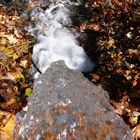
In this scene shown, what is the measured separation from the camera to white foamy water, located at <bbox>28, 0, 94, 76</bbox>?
4.96 meters

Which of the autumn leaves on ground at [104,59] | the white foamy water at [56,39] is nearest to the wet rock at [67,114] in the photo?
the autumn leaves on ground at [104,59]

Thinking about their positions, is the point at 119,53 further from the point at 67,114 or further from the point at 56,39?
the point at 67,114

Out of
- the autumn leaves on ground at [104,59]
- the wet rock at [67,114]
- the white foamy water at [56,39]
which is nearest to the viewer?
the wet rock at [67,114]

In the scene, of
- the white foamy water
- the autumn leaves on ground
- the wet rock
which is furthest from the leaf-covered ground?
the wet rock

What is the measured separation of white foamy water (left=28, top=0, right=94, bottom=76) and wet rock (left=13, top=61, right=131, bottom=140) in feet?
4.20

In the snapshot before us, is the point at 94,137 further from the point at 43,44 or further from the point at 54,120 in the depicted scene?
the point at 43,44

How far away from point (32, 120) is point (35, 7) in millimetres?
3573

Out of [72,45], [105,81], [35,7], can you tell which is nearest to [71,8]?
[35,7]

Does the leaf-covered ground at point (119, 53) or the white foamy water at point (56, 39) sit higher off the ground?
the leaf-covered ground at point (119, 53)

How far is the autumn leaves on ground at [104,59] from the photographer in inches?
159

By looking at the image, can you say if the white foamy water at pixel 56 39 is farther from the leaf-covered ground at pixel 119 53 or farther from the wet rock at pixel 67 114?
the wet rock at pixel 67 114

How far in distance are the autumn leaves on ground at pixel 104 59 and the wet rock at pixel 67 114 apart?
0.49 metres

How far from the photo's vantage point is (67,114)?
3.11 meters

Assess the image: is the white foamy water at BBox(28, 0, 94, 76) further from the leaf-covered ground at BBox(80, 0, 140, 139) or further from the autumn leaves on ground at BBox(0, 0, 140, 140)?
the leaf-covered ground at BBox(80, 0, 140, 139)
